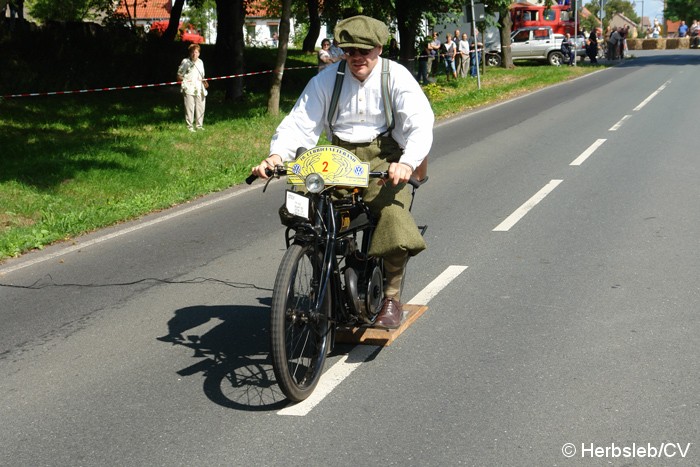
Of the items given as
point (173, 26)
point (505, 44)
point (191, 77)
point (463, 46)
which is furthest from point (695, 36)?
point (191, 77)

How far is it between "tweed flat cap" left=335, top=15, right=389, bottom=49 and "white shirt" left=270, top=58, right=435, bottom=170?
0.23m

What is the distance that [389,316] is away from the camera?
5.92m

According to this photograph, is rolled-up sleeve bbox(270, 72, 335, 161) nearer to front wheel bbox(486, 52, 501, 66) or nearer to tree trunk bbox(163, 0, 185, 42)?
tree trunk bbox(163, 0, 185, 42)

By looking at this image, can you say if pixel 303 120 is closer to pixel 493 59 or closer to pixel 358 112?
pixel 358 112

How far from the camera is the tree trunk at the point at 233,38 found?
81.7 ft

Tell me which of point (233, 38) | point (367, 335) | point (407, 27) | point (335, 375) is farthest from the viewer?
point (407, 27)

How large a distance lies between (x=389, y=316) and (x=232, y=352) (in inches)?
36.8

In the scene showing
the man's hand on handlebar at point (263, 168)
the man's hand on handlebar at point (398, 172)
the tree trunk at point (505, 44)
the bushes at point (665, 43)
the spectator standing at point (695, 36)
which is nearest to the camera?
the man's hand on handlebar at point (398, 172)

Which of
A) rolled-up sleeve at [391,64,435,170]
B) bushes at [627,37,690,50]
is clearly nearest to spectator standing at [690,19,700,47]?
bushes at [627,37,690,50]

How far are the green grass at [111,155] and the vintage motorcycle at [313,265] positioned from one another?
5.11 meters

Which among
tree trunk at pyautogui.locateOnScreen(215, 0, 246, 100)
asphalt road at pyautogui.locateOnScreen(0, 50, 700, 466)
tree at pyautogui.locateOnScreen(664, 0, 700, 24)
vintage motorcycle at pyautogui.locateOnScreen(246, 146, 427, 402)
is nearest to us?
asphalt road at pyautogui.locateOnScreen(0, 50, 700, 466)

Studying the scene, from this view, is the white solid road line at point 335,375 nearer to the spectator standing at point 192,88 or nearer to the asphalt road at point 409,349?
the asphalt road at point 409,349

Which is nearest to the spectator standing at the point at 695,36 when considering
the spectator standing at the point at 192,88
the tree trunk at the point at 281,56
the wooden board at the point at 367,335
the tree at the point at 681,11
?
the tree at the point at 681,11

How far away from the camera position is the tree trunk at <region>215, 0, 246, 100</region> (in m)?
24.9
